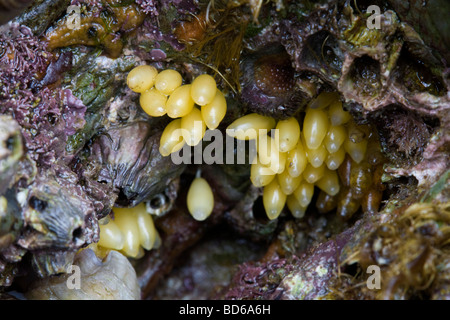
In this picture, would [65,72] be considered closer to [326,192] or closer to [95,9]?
[95,9]

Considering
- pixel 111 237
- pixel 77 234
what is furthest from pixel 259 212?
pixel 77 234

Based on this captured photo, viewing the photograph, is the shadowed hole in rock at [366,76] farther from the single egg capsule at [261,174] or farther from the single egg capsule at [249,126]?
the single egg capsule at [261,174]

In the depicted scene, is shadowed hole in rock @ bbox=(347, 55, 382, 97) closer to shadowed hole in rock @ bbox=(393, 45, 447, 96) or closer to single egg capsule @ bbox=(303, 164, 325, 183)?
shadowed hole in rock @ bbox=(393, 45, 447, 96)

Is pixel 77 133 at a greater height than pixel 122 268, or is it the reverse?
pixel 77 133

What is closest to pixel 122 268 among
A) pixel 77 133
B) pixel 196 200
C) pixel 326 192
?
pixel 196 200

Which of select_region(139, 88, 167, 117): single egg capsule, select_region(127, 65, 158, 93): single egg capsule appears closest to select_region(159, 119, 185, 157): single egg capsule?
select_region(139, 88, 167, 117): single egg capsule

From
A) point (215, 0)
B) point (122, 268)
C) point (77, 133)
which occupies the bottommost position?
point (122, 268)

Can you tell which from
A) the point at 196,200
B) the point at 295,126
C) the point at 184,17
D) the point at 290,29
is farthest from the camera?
the point at 196,200

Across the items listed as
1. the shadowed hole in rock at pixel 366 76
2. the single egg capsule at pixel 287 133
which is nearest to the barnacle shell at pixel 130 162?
the single egg capsule at pixel 287 133
